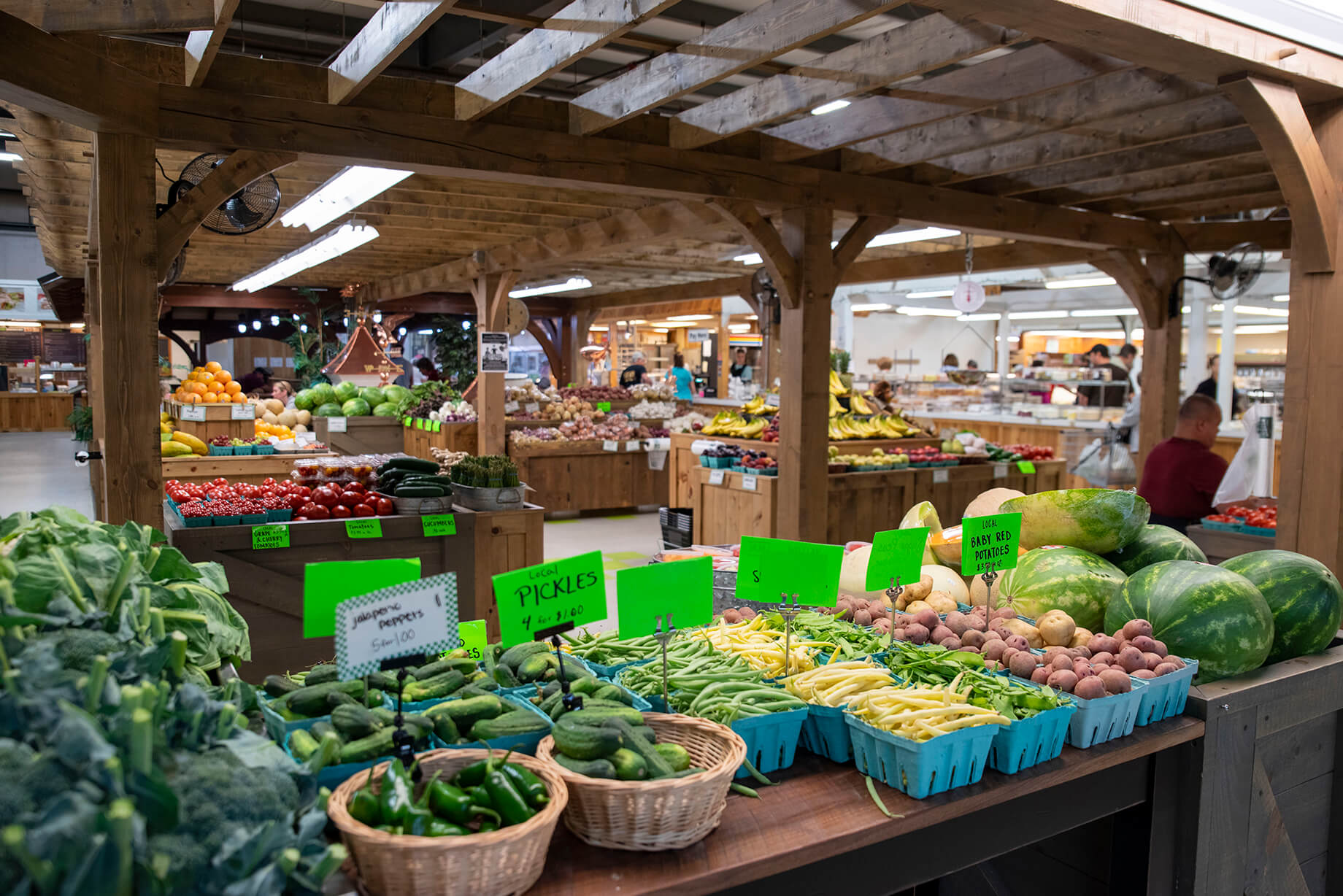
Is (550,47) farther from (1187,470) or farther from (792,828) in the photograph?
(1187,470)

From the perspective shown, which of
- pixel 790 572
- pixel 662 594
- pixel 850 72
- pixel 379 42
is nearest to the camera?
pixel 662 594

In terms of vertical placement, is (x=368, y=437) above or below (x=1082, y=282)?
below

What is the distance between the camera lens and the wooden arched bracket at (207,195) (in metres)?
4.09

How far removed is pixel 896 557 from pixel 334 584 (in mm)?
1396

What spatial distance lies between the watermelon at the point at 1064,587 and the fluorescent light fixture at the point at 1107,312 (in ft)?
45.7

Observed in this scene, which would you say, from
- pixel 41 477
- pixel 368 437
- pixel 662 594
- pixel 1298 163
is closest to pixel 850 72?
pixel 1298 163

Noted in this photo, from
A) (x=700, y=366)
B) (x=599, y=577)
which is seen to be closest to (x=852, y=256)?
(x=599, y=577)

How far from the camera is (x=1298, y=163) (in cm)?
376

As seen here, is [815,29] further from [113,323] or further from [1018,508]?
[113,323]

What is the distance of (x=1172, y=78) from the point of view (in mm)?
4215

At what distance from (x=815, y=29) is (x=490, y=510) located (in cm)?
290

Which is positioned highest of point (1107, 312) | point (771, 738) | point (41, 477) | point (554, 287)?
point (1107, 312)

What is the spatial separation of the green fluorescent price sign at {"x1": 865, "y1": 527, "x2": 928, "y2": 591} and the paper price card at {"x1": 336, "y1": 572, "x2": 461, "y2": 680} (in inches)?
44.0

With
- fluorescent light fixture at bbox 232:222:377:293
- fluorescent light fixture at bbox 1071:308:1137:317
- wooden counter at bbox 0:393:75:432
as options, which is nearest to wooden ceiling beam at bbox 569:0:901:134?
fluorescent light fixture at bbox 232:222:377:293
